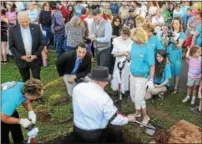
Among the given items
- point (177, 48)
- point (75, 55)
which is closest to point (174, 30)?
point (177, 48)

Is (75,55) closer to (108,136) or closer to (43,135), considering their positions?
(43,135)

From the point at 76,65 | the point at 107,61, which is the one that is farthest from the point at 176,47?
the point at 76,65

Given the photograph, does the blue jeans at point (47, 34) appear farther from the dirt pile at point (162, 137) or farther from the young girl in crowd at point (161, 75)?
the dirt pile at point (162, 137)

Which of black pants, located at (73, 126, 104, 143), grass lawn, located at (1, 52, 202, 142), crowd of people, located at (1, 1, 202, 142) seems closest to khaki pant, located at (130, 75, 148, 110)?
crowd of people, located at (1, 1, 202, 142)

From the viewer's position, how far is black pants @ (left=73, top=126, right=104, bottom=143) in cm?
475

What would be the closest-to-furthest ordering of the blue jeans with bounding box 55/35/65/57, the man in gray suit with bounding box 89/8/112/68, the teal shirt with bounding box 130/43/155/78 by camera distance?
the teal shirt with bounding box 130/43/155/78
the man in gray suit with bounding box 89/8/112/68
the blue jeans with bounding box 55/35/65/57

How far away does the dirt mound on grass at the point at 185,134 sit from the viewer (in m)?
4.85

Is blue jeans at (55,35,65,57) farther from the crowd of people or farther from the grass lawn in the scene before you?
the grass lawn

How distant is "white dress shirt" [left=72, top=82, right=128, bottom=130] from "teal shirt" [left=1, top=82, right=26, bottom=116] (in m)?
0.72

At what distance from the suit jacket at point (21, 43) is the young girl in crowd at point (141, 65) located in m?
1.97

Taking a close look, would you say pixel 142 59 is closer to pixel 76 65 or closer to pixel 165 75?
pixel 76 65

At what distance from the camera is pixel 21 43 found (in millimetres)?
6930

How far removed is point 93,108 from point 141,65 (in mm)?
1697

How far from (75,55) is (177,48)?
7.22 ft
